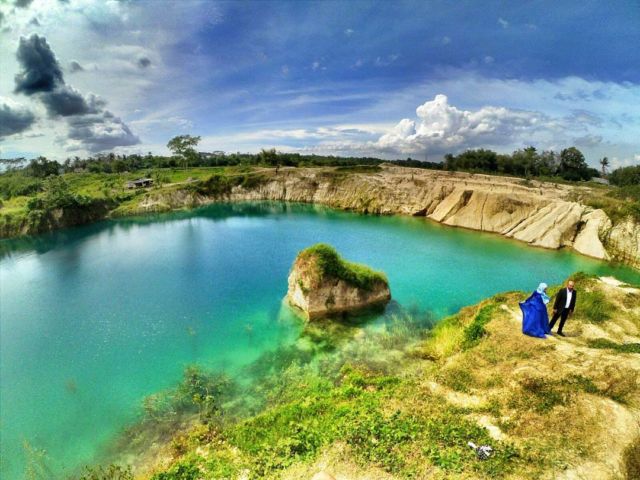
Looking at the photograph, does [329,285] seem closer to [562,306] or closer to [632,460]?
[562,306]

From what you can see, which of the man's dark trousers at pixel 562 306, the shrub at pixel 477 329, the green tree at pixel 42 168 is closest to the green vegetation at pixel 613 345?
the man's dark trousers at pixel 562 306

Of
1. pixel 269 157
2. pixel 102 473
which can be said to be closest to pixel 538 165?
Answer: pixel 269 157

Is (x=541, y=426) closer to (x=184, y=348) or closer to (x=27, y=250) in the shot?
(x=184, y=348)

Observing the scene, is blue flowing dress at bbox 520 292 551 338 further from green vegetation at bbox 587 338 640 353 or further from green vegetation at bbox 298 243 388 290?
green vegetation at bbox 298 243 388 290

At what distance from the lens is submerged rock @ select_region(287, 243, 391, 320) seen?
73.7 ft

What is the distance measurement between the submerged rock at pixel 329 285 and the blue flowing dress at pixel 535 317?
1100 cm

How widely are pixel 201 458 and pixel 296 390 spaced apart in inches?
202

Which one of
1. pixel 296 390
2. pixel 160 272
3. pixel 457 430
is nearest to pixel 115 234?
pixel 160 272

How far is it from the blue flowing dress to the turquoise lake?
370 inches

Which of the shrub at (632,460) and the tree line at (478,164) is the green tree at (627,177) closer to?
the tree line at (478,164)

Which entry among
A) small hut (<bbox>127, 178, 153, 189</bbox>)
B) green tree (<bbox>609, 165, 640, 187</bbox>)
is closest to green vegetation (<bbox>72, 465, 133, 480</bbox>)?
small hut (<bbox>127, 178, 153, 189</bbox>)

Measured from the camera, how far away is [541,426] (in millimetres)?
9344

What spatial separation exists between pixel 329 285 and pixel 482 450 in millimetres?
14779

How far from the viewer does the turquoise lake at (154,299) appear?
1548 centimetres
